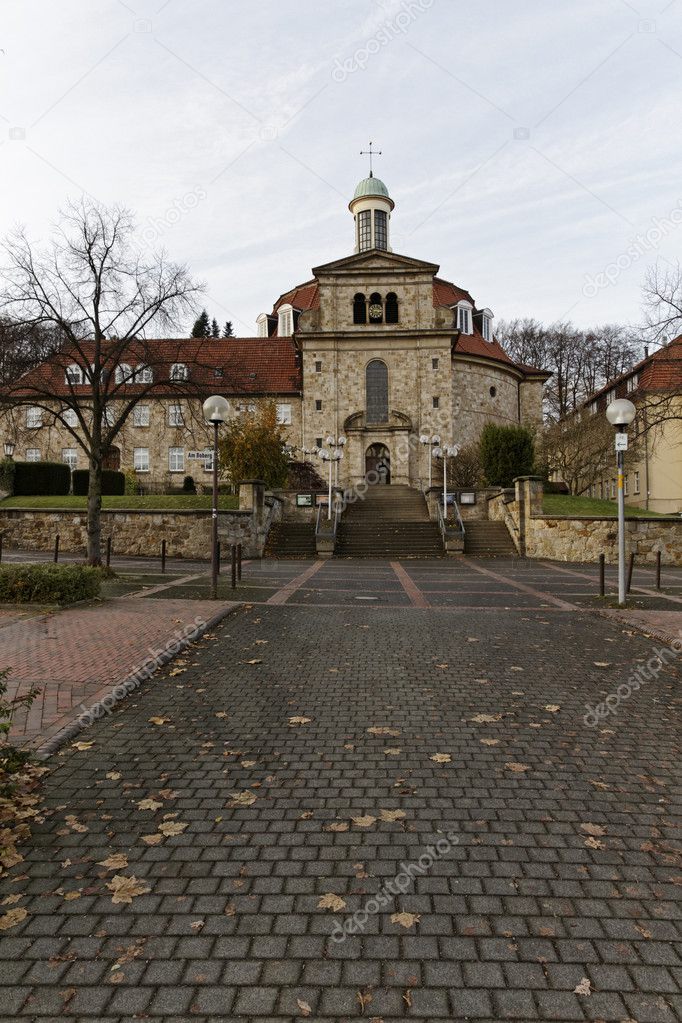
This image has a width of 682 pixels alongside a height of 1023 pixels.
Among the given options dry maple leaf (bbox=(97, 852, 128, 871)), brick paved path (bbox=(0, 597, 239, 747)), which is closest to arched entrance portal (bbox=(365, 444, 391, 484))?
brick paved path (bbox=(0, 597, 239, 747))

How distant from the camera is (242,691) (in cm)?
640

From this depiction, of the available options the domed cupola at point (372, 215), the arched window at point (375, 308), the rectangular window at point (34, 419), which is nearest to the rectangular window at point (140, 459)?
the rectangular window at point (34, 419)

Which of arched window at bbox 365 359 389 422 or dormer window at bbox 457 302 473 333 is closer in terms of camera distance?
arched window at bbox 365 359 389 422

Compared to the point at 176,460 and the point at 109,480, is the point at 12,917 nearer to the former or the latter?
the point at 109,480

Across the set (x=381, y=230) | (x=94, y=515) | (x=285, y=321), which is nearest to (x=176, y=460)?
(x=285, y=321)

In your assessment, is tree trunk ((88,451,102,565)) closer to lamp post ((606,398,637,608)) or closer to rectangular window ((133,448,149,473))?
lamp post ((606,398,637,608))

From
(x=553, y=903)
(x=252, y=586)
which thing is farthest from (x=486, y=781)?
(x=252, y=586)

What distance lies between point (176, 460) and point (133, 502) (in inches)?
652

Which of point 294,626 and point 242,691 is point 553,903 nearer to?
point 242,691

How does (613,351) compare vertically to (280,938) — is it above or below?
above

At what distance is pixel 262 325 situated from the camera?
53875 millimetres

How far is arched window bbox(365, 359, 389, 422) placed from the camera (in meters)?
41.7

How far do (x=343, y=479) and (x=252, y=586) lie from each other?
2558cm

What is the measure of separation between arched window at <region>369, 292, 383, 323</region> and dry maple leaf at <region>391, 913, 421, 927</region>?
136 ft
